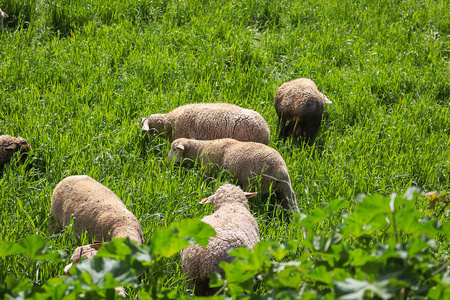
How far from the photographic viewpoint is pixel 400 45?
728 cm

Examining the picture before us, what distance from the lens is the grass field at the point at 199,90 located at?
4.10 metres

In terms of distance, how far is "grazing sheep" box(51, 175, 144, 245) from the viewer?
3.34m

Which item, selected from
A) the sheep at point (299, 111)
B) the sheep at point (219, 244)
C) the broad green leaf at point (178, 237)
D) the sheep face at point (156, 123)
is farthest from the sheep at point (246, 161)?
the broad green leaf at point (178, 237)

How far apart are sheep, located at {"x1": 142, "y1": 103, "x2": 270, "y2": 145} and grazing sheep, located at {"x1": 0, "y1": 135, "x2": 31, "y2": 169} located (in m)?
1.12

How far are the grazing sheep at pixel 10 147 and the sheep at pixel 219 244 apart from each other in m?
1.93

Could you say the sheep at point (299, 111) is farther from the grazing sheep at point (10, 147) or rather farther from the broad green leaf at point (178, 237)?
the broad green leaf at point (178, 237)

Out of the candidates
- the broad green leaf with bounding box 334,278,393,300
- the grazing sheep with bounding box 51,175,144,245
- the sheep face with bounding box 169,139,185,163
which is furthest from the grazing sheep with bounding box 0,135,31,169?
the broad green leaf with bounding box 334,278,393,300

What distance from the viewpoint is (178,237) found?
146 centimetres

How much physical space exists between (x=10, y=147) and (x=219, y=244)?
2282mm

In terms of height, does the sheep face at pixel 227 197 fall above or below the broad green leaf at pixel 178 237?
below

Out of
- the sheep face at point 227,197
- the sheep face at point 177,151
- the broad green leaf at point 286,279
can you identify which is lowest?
the sheep face at point 177,151

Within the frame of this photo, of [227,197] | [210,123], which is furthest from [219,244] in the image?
[210,123]

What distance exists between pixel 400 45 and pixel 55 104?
16.5ft

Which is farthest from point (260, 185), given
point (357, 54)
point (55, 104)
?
point (357, 54)
